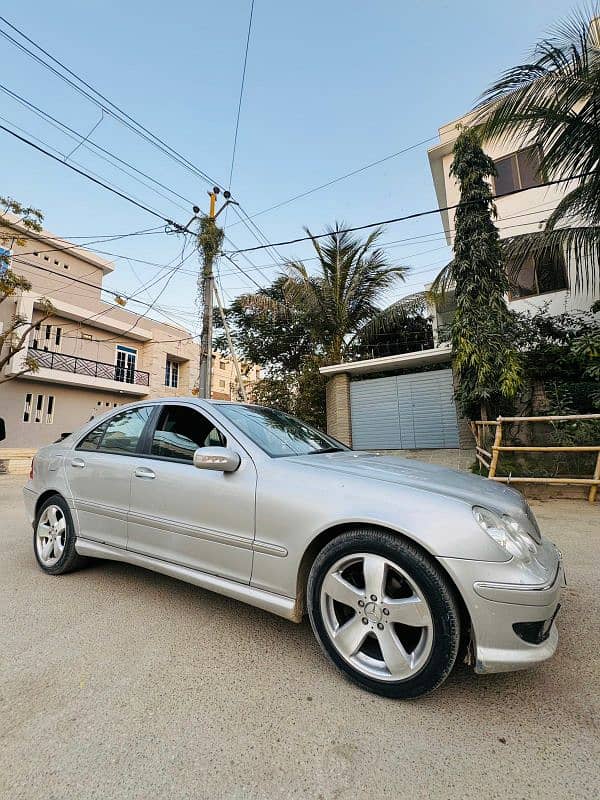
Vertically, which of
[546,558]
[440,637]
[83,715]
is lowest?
[83,715]

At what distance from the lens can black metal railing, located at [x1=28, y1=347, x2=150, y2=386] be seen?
56.4ft

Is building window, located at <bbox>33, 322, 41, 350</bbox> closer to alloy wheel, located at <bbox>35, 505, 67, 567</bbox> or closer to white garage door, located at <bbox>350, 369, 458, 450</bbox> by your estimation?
white garage door, located at <bbox>350, 369, 458, 450</bbox>

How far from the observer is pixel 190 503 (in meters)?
2.19

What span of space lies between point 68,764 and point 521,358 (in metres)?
8.60

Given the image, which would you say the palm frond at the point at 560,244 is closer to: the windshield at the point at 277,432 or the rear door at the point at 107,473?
the windshield at the point at 277,432

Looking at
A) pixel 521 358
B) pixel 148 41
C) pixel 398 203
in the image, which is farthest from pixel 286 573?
pixel 148 41

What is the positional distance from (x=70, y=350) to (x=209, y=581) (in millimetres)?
20682

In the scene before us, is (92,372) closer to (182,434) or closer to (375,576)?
(182,434)

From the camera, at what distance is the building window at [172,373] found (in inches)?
961

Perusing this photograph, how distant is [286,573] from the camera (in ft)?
5.97

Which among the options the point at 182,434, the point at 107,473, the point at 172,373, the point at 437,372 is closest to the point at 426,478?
the point at 182,434

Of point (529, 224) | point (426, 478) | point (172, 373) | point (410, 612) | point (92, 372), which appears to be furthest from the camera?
point (172, 373)

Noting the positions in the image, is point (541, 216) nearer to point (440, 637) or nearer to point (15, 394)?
point (440, 637)

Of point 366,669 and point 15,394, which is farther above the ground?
point 15,394
